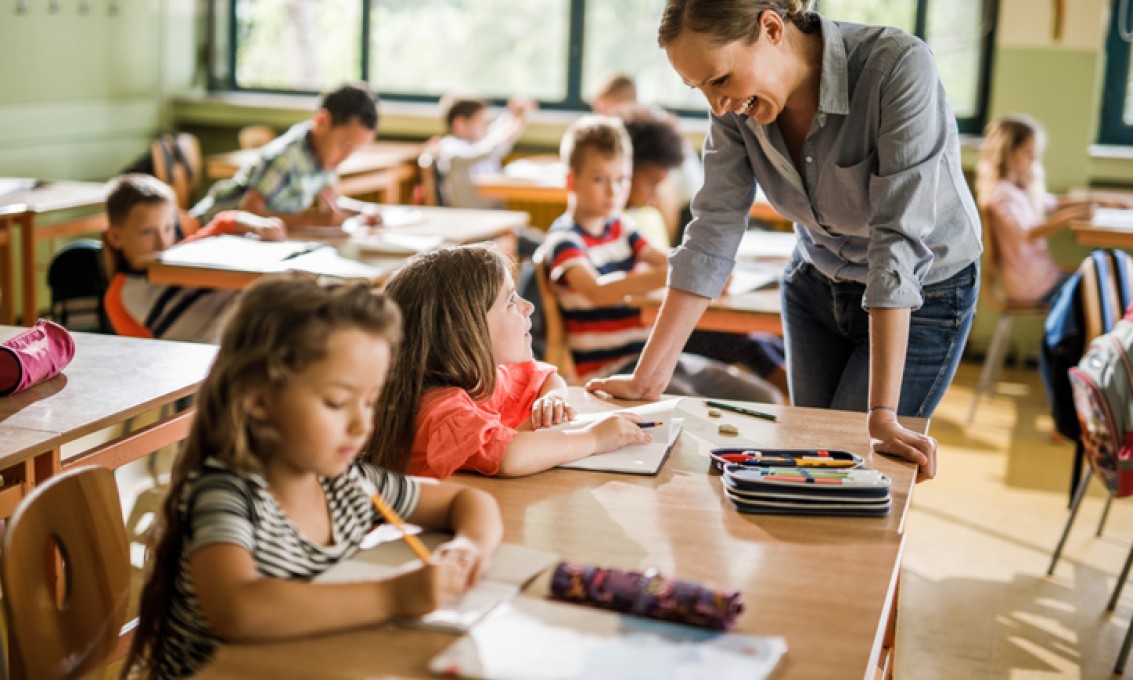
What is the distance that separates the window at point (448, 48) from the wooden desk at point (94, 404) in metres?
4.40

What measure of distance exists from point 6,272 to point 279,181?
105cm

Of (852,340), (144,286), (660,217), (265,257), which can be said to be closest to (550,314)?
(265,257)

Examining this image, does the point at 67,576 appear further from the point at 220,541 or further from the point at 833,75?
the point at 833,75

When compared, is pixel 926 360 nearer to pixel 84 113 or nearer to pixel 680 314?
pixel 680 314

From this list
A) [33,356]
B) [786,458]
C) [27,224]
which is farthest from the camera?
[27,224]

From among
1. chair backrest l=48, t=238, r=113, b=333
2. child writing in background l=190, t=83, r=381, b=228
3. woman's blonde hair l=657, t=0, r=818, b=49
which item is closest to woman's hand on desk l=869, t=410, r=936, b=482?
woman's blonde hair l=657, t=0, r=818, b=49

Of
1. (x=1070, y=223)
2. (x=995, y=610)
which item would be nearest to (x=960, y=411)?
(x=1070, y=223)

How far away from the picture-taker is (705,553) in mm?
1287

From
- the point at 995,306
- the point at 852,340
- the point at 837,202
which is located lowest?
the point at 995,306

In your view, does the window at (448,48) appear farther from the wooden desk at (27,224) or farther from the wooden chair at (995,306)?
the wooden desk at (27,224)

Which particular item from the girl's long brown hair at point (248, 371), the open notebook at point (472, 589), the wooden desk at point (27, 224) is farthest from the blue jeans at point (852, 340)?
the wooden desk at point (27, 224)

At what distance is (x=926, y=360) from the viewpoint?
1940mm

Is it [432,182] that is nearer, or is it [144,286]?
[144,286]

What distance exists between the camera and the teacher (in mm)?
1665
